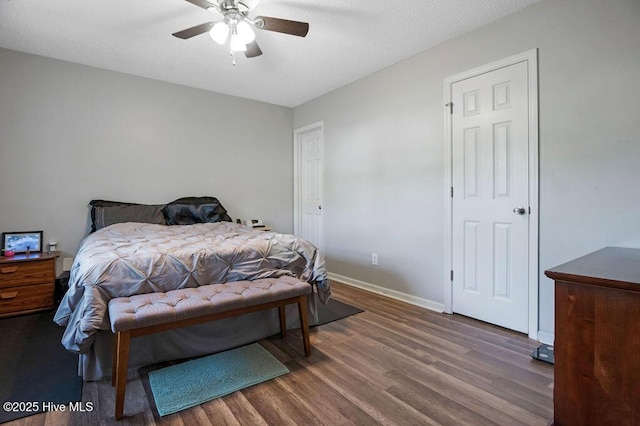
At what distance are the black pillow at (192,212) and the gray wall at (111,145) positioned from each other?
24 centimetres

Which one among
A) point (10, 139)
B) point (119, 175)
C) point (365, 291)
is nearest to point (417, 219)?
point (365, 291)

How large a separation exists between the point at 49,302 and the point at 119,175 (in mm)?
1444

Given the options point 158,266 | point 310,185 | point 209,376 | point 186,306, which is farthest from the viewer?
point 310,185

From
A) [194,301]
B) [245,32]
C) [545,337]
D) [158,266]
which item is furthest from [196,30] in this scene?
[545,337]

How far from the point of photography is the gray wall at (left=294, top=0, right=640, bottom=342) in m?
1.99

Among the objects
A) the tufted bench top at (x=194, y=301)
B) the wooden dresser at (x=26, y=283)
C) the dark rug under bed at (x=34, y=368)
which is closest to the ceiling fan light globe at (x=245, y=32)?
the tufted bench top at (x=194, y=301)

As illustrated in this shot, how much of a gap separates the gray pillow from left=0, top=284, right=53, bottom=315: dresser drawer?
710 mm

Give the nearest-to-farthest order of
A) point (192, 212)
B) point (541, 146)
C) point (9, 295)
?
point (541, 146)
point (9, 295)
point (192, 212)

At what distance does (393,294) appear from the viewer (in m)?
3.41

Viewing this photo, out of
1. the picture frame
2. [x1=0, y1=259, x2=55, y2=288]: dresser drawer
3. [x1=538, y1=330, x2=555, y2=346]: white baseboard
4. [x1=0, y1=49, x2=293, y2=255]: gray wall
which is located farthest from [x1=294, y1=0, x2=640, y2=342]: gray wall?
the picture frame

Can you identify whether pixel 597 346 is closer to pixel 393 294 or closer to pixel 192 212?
pixel 393 294

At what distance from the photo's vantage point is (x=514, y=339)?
7.68 ft

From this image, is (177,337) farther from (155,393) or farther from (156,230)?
(156,230)

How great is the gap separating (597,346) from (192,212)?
12.0 feet
